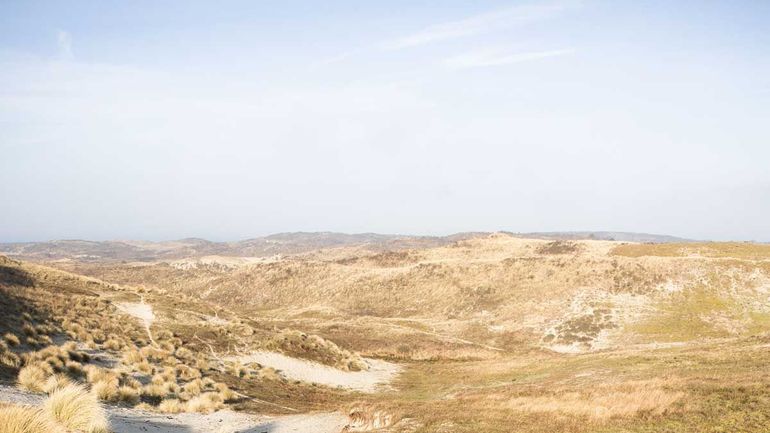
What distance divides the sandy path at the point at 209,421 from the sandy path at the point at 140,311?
813 inches

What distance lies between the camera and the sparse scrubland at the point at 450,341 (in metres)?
17.3

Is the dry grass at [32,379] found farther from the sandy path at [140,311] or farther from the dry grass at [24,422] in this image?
the sandy path at [140,311]

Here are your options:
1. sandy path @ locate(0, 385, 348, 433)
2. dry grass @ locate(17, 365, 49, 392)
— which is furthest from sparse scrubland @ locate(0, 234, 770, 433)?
sandy path @ locate(0, 385, 348, 433)

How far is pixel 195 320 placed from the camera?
4547 centimetres

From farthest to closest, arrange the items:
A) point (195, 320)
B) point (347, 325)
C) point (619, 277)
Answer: point (619, 277), point (347, 325), point (195, 320)

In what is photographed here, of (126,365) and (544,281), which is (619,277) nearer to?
(544,281)

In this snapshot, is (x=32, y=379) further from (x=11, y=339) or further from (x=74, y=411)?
(x=74, y=411)

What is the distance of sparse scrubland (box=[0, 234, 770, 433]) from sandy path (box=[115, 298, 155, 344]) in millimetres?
803

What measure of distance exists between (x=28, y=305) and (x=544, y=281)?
67.3 m

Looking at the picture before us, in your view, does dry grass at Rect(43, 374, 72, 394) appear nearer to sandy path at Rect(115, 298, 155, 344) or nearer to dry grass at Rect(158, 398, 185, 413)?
dry grass at Rect(158, 398, 185, 413)

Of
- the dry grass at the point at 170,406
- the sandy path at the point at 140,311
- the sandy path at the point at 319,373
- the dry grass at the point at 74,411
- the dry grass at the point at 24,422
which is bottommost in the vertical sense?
the sandy path at the point at 319,373

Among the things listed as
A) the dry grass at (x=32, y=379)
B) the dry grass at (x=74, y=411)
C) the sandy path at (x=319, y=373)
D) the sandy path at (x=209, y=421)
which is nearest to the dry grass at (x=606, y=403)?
the sandy path at (x=209, y=421)

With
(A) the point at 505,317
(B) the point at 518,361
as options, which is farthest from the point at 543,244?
(B) the point at 518,361

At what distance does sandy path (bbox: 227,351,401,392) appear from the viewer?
36938 millimetres
